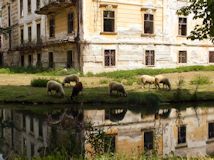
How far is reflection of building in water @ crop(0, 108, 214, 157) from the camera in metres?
12.7

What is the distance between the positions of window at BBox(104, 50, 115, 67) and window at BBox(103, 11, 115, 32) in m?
1.78

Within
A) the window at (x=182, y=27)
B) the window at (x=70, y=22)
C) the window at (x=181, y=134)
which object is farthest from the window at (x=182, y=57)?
the window at (x=181, y=134)

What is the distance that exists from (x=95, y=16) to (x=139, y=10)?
4.25 m

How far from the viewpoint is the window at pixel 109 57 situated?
3638 cm

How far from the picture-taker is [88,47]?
35.5 m

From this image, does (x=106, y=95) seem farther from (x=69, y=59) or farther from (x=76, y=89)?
(x=69, y=59)

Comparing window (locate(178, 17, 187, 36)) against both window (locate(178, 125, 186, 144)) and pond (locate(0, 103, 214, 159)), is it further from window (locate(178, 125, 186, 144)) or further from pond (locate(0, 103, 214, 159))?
window (locate(178, 125, 186, 144))

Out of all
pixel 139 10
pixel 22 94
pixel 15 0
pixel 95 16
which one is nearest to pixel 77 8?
pixel 95 16

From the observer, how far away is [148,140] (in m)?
13.9

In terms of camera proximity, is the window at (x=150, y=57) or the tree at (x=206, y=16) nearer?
the tree at (x=206, y=16)

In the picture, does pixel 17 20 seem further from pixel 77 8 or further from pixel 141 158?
pixel 141 158

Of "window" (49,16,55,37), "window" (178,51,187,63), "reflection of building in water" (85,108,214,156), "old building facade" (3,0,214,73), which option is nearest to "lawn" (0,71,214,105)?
"reflection of building in water" (85,108,214,156)

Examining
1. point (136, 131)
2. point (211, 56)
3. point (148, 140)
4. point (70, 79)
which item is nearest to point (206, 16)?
point (136, 131)

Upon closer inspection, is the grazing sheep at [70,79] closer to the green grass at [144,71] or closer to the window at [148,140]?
the green grass at [144,71]
